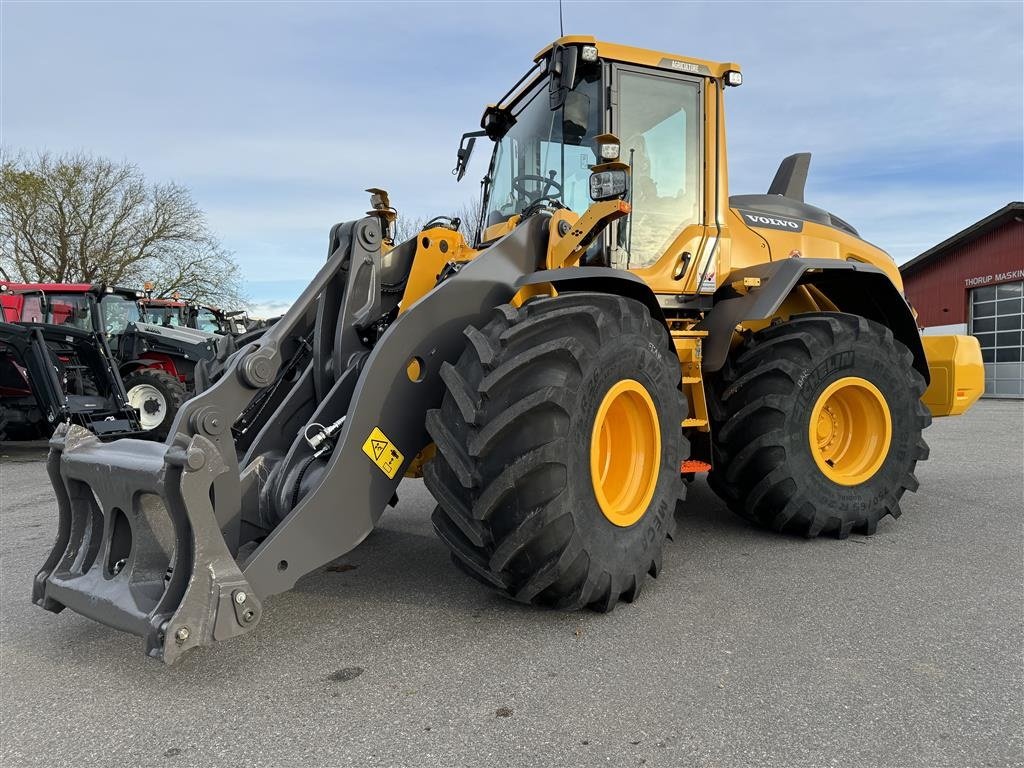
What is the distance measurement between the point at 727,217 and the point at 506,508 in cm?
279

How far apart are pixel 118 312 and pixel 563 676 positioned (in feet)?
38.4

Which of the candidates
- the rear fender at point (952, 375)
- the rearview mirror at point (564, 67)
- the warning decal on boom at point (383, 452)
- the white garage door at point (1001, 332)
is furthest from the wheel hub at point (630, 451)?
the white garage door at point (1001, 332)

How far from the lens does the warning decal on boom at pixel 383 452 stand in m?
2.91

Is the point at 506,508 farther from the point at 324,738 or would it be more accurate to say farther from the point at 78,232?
the point at 78,232

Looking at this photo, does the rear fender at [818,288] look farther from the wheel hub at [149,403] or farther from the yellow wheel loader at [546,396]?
the wheel hub at [149,403]

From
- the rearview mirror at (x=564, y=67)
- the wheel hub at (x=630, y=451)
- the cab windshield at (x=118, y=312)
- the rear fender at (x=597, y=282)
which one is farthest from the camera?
the cab windshield at (x=118, y=312)

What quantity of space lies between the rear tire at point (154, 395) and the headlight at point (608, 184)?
8.48 metres

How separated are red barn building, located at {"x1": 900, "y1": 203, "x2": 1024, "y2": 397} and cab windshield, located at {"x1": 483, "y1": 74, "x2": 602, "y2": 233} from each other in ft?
60.1

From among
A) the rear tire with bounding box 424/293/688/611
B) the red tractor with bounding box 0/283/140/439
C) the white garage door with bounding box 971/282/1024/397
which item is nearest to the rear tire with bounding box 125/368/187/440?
the red tractor with bounding box 0/283/140/439

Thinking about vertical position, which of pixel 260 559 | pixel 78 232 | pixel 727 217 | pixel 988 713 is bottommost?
pixel 988 713

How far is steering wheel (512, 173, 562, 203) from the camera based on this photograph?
4.13 m

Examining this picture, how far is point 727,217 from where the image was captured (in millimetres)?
4660

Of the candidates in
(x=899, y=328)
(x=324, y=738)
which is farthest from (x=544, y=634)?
(x=899, y=328)

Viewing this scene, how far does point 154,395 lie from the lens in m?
10.4
